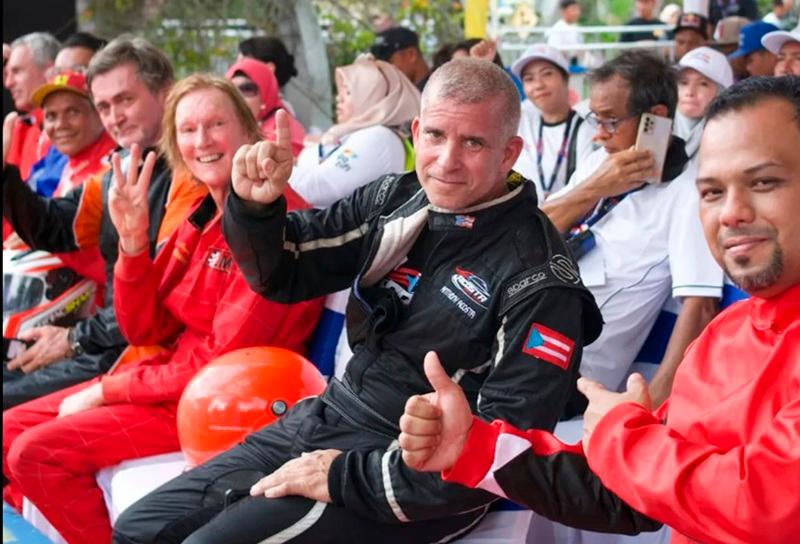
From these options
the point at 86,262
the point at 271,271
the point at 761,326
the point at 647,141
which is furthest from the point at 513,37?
the point at 761,326

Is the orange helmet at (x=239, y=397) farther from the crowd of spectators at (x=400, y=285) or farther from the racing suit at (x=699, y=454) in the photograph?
the racing suit at (x=699, y=454)

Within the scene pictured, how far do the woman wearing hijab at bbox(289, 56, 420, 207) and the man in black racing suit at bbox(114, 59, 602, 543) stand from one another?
136 centimetres

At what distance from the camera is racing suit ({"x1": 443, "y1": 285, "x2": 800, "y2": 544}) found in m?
1.90

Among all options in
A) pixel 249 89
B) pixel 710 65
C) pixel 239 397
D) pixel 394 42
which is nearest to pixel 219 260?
pixel 239 397

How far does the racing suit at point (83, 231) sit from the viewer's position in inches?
189

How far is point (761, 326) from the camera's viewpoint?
6.98 ft

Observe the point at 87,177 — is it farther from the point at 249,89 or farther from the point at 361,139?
the point at 361,139

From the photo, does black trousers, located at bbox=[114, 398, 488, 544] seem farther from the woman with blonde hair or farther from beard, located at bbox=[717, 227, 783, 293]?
beard, located at bbox=[717, 227, 783, 293]

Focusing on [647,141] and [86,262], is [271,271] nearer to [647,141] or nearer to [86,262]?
[647,141]

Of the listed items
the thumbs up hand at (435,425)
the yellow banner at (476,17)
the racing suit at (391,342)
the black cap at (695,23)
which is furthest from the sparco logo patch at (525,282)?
the black cap at (695,23)

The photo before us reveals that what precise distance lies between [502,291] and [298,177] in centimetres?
213

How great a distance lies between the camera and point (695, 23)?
26.6ft

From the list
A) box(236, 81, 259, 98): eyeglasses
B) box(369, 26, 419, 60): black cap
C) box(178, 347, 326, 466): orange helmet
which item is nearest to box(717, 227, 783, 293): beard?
box(178, 347, 326, 466): orange helmet

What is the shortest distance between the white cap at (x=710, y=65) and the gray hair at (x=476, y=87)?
2.48 metres
